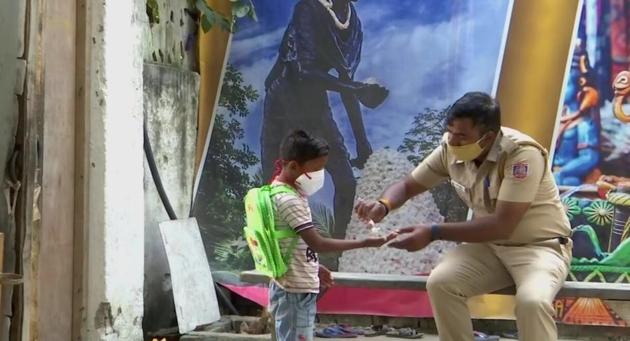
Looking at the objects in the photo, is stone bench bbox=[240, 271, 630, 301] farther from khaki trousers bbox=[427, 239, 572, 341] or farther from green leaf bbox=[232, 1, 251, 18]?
green leaf bbox=[232, 1, 251, 18]

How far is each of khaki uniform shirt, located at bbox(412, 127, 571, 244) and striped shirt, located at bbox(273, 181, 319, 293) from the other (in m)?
0.90

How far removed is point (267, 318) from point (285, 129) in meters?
1.40

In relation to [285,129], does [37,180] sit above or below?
below

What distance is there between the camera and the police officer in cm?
408

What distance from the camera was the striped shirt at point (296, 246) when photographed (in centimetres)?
405

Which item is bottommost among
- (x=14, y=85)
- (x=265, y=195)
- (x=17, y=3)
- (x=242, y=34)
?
(x=265, y=195)

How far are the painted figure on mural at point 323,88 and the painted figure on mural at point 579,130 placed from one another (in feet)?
4.19

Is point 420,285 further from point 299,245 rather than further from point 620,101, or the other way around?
point 620,101

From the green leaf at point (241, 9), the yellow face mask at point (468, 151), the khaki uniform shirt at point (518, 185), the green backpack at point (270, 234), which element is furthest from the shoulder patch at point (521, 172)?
the green leaf at point (241, 9)

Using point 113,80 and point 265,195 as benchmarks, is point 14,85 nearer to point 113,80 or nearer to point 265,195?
point 113,80

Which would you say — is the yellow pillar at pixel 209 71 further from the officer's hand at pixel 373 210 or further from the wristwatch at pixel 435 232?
the wristwatch at pixel 435 232

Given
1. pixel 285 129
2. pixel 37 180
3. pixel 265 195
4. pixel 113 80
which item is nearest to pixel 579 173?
pixel 285 129

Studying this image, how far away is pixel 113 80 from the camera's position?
455 centimetres

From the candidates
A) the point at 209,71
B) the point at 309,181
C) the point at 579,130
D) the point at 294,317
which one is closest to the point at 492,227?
the point at 309,181
